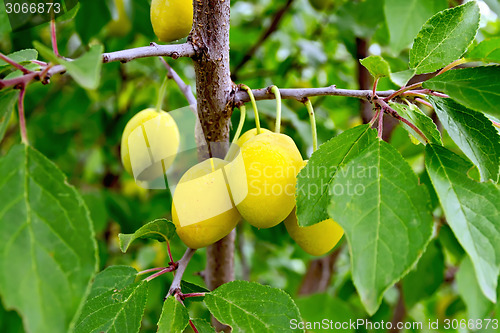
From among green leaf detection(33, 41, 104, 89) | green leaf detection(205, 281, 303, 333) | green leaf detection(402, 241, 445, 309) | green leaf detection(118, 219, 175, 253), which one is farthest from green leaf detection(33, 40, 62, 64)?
green leaf detection(402, 241, 445, 309)

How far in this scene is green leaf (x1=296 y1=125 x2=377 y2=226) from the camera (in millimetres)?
570

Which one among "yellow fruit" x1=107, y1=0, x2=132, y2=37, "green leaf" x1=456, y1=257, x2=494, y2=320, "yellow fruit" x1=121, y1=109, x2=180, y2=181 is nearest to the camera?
"yellow fruit" x1=121, y1=109, x2=180, y2=181

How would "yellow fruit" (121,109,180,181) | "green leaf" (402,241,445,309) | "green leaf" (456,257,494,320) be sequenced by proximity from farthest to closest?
1. "green leaf" (402,241,445,309)
2. "green leaf" (456,257,494,320)
3. "yellow fruit" (121,109,180,181)

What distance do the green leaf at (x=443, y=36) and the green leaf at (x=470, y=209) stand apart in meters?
0.13

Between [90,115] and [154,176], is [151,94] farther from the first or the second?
[154,176]

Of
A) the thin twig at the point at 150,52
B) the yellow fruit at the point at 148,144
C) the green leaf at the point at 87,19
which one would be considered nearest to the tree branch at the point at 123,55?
the thin twig at the point at 150,52

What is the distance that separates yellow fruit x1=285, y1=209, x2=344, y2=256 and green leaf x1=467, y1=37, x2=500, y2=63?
0.30m

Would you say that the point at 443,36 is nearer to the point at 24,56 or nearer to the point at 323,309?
the point at 24,56

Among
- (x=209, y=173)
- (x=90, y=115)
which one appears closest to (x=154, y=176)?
(x=209, y=173)

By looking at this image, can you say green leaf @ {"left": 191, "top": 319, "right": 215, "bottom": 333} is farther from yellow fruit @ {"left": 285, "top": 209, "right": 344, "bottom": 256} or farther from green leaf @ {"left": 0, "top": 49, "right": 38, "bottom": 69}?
green leaf @ {"left": 0, "top": 49, "right": 38, "bottom": 69}

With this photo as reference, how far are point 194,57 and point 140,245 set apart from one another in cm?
160

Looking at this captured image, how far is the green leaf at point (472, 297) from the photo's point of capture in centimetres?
95

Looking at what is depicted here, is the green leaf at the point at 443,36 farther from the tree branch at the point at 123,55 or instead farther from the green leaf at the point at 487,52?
the tree branch at the point at 123,55

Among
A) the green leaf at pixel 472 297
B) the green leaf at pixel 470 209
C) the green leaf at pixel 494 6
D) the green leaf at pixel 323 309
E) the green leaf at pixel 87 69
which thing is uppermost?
the green leaf at pixel 87 69
